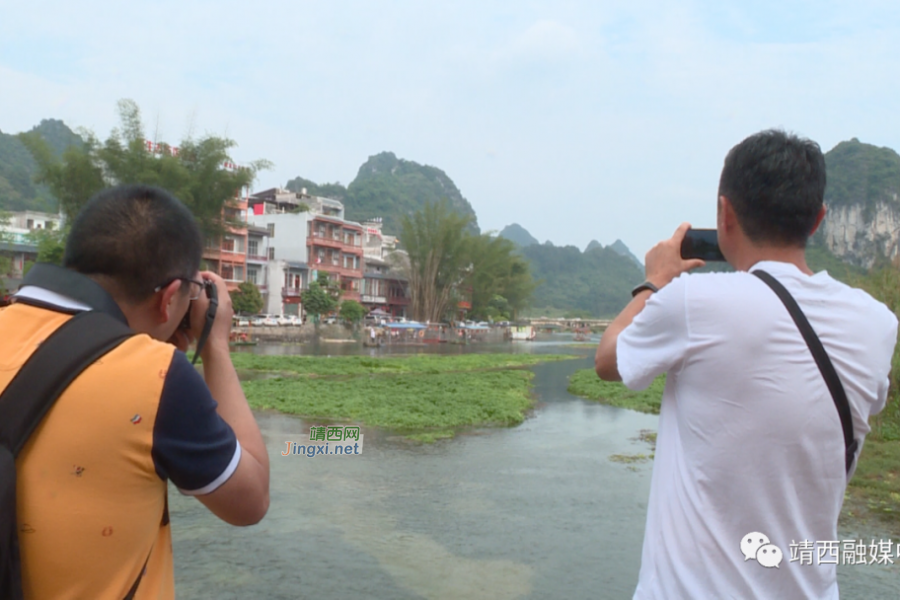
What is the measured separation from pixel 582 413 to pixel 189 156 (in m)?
20.2

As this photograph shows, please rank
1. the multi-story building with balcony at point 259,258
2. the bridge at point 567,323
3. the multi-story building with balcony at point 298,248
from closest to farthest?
the multi-story building with balcony at point 259,258, the multi-story building with balcony at point 298,248, the bridge at point 567,323

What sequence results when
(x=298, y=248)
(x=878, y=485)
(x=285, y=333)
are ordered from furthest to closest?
(x=298, y=248), (x=285, y=333), (x=878, y=485)

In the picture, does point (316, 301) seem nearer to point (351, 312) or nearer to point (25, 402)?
point (351, 312)

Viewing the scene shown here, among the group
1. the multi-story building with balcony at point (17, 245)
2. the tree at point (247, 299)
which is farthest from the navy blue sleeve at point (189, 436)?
the tree at point (247, 299)

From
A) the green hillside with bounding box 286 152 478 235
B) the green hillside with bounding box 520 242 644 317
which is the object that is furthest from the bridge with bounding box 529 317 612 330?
the green hillside with bounding box 520 242 644 317

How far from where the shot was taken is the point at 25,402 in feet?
3.44

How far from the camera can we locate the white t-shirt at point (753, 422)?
132 cm

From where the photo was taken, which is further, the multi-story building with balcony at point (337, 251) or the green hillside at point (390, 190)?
the green hillside at point (390, 190)

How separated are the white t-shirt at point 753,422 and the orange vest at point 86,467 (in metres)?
0.90

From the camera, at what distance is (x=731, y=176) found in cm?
147

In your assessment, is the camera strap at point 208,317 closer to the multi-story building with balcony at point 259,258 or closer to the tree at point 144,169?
the tree at point 144,169

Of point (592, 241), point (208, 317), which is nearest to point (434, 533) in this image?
point (208, 317)

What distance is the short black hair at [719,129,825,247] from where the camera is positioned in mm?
1424

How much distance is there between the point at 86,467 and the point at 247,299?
36.0 m
